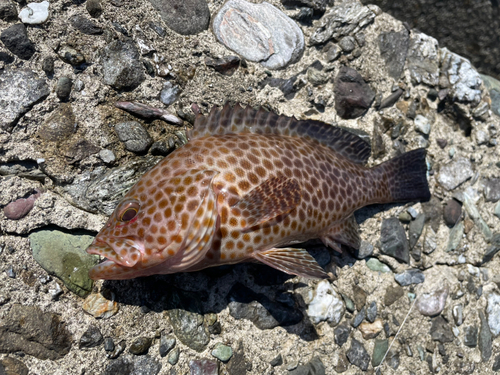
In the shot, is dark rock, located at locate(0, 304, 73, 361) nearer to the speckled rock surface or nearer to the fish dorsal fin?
the speckled rock surface

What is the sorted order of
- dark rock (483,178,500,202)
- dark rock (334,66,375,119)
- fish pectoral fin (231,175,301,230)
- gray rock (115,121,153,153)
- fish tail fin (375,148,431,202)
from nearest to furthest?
fish pectoral fin (231,175,301,230), gray rock (115,121,153,153), fish tail fin (375,148,431,202), dark rock (334,66,375,119), dark rock (483,178,500,202)

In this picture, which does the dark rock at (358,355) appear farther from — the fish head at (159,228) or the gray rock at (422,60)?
the gray rock at (422,60)

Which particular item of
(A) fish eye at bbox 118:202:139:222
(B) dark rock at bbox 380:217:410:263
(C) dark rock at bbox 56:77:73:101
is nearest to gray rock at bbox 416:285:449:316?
(B) dark rock at bbox 380:217:410:263

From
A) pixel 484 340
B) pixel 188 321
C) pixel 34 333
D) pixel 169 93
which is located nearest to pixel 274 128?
pixel 169 93

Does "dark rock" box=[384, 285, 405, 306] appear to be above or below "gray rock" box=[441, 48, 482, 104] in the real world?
below

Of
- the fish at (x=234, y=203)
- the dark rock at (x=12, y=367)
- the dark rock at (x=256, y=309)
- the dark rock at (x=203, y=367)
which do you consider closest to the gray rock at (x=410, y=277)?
the fish at (x=234, y=203)

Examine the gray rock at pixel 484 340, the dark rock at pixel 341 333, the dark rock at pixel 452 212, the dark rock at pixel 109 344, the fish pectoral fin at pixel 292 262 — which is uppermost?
the fish pectoral fin at pixel 292 262
